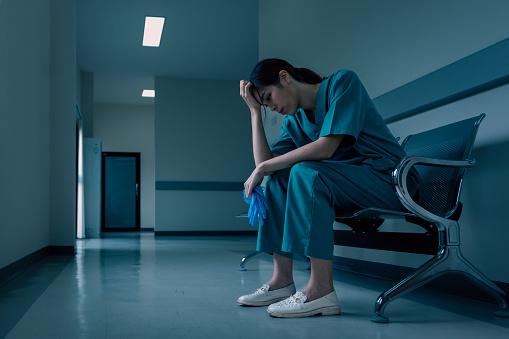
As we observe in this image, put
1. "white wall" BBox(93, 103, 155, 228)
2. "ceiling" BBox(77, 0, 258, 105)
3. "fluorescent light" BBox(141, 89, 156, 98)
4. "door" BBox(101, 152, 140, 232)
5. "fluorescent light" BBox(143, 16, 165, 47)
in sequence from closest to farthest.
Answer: "ceiling" BBox(77, 0, 258, 105), "fluorescent light" BBox(143, 16, 165, 47), "fluorescent light" BBox(141, 89, 156, 98), "white wall" BBox(93, 103, 155, 228), "door" BBox(101, 152, 140, 232)

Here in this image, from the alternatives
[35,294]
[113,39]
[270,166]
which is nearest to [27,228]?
[35,294]

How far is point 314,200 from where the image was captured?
162 centimetres

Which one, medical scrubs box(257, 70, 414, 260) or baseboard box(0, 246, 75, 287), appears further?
baseboard box(0, 246, 75, 287)

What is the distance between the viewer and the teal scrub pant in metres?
1.61

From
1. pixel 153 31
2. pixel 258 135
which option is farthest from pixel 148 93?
pixel 258 135

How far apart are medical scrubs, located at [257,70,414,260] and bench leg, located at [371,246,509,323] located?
23cm

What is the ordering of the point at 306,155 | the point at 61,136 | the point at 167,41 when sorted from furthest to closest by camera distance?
the point at 167,41, the point at 61,136, the point at 306,155

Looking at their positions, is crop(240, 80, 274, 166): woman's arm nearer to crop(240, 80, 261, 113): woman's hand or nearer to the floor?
crop(240, 80, 261, 113): woman's hand

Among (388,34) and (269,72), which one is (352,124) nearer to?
(269,72)

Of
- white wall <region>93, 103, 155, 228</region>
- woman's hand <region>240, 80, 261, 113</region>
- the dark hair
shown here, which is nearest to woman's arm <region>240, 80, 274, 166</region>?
woman's hand <region>240, 80, 261, 113</region>

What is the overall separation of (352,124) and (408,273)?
48.0 inches

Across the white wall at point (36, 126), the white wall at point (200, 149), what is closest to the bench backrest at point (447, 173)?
the white wall at point (36, 126)

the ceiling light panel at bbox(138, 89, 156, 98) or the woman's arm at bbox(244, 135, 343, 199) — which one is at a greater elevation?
the ceiling light panel at bbox(138, 89, 156, 98)

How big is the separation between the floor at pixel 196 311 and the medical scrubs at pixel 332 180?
28 cm
